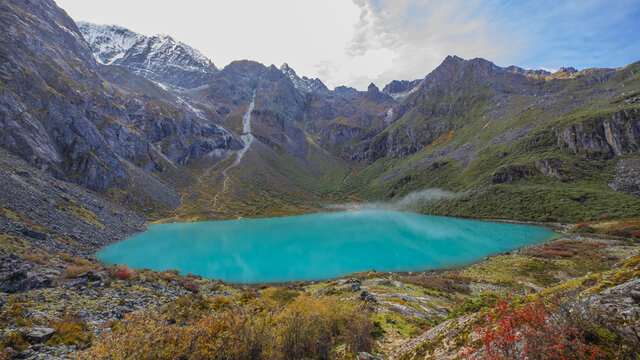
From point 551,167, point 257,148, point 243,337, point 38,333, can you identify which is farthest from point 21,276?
point 257,148

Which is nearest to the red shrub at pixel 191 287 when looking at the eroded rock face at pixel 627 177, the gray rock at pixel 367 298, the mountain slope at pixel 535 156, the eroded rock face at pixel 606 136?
the gray rock at pixel 367 298

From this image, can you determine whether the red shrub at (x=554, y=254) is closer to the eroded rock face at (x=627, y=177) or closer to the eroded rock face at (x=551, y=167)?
the eroded rock face at (x=627, y=177)

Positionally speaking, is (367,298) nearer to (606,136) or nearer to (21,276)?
(21,276)

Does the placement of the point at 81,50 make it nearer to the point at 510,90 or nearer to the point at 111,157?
the point at 111,157

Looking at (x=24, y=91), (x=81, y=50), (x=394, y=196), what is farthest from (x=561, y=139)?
(x=81, y=50)

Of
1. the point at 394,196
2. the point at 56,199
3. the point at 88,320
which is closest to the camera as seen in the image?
the point at 88,320

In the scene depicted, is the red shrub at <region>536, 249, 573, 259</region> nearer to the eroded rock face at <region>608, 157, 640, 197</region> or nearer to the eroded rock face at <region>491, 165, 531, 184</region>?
the eroded rock face at <region>608, 157, 640, 197</region>

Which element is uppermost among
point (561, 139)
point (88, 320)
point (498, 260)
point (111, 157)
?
point (561, 139)
